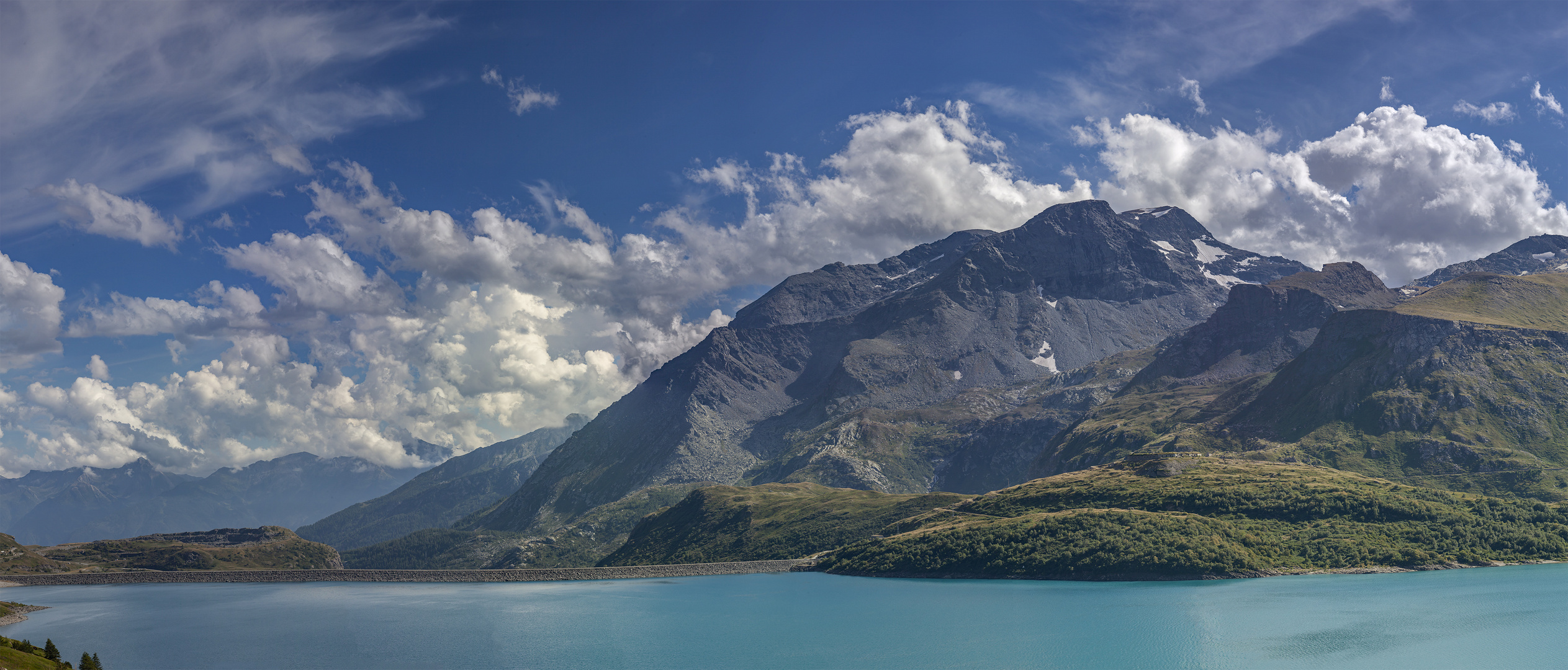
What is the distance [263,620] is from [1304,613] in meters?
178

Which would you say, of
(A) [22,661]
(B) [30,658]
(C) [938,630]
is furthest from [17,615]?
(C) [938,630]

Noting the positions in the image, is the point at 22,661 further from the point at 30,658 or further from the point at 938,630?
the point at 938,630

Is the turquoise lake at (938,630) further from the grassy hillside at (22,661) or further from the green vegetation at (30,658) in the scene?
the grassy hillside at (22,661)

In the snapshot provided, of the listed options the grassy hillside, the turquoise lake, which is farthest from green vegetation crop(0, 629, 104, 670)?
the turquoise lake

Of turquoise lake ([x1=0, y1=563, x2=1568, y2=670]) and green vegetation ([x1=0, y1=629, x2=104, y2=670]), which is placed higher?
green vegetation ([x1=0, y1=629, x2=104, y2=670])

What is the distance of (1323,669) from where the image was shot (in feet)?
345

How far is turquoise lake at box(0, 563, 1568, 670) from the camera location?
380ft

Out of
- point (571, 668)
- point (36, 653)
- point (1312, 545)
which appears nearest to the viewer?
point (36, 653)

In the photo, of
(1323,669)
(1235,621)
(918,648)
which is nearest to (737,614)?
(918,648)

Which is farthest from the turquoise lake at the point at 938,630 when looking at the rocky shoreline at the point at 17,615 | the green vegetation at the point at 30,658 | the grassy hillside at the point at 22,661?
the grassy hillside at the point at 22,661

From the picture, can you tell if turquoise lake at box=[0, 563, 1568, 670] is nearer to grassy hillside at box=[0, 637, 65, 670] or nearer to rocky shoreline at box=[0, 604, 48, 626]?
rocky shoreline at box=[0, 604, 48, 626]

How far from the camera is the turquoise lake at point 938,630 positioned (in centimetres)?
11575

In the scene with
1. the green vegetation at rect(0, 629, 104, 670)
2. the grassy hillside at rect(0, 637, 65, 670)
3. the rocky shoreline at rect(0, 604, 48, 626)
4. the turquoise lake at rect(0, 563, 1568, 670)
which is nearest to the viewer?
the grassy hillside at rect(0, 637, 65, 670)

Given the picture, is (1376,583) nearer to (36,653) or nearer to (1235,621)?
(1235,621)
